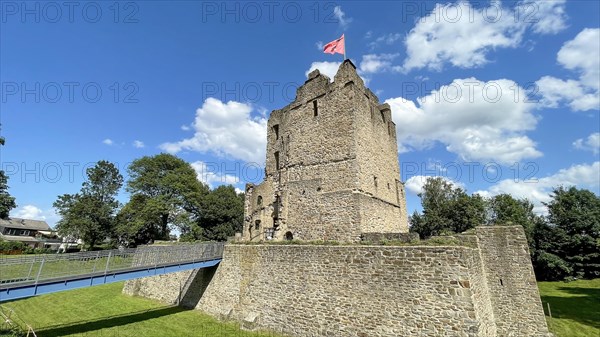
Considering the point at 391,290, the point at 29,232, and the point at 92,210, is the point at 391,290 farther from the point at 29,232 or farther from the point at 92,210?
the point at 29,232

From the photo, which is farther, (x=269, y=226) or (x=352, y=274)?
(x=269, y=226)

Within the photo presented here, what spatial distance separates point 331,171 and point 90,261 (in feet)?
39.0

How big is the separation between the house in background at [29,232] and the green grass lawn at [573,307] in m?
65.6

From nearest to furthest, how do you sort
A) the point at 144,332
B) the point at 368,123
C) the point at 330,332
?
the point at 330,332 → the point at 144,332 → the point at 368,123

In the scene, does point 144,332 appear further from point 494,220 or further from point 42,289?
point 494,220

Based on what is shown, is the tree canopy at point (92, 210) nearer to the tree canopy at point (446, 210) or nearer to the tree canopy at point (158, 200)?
the tree canopy at point (158, 200)

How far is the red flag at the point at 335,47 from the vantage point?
16966 mm

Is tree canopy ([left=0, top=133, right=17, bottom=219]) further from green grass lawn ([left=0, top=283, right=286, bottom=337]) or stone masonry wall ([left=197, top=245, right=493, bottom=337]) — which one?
stone masonry wall ([left=197, top=245, right=493, bottom=337])

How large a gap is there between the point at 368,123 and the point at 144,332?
50.6 feet

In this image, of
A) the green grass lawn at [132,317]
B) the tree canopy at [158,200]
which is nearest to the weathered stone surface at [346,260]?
the green grass lawn at [132,317]

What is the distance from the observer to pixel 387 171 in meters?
19.0

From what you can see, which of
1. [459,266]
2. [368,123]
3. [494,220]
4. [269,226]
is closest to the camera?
[459,266]

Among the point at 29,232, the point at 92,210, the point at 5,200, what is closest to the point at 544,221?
the point at 92,210

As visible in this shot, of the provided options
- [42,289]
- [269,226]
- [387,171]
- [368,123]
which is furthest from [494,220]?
[42,289]
